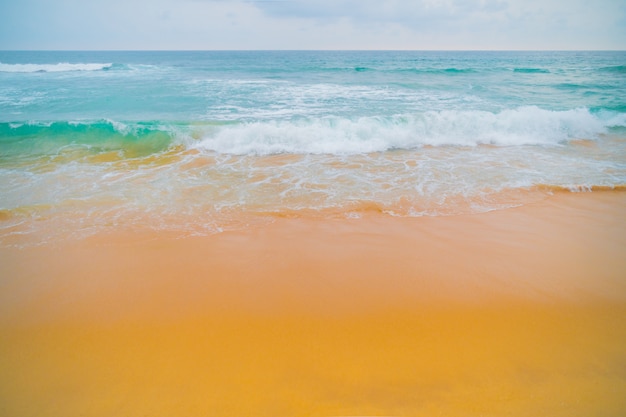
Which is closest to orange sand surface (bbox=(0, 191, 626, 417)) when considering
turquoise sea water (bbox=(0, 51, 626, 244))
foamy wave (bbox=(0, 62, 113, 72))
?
turquoise sea water (bbox=(0, 51, 626, 244))

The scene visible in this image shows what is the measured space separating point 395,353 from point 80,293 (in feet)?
11.9

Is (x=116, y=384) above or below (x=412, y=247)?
below

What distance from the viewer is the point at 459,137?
10578 millimetres

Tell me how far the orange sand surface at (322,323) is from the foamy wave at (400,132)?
5129 mm

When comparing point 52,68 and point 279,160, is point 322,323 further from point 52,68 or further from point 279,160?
point 52,68

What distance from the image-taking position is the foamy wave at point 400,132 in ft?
32.1

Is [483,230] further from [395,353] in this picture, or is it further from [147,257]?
[147,257]

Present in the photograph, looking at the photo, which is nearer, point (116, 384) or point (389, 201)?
point (116, 384)

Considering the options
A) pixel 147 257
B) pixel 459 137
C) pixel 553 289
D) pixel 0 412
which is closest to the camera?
pixel 0 412

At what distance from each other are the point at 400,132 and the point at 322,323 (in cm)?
841

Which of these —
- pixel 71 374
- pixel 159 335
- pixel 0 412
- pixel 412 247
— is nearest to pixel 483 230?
pixel 412 247

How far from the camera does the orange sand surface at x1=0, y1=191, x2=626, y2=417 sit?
8.31 feet

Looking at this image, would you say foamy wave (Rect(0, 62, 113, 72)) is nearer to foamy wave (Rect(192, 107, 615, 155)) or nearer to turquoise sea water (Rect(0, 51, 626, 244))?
turquoise sea water (Rect(0, 51, 626, 244))

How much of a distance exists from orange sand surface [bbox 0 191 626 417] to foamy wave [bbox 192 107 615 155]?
16.8 feet
